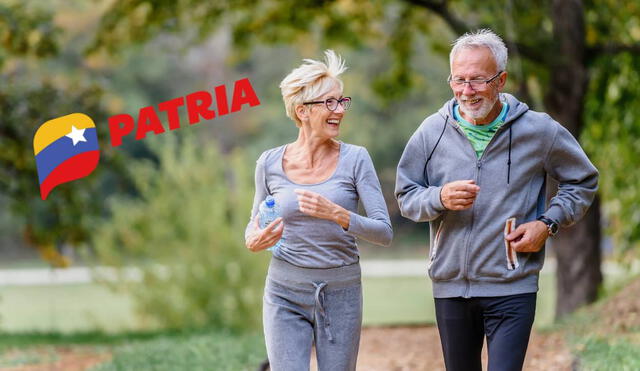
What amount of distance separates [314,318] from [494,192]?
3.16 ft

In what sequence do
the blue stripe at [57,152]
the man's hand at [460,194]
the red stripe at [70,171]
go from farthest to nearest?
the blue stripe at [57,152] → the red stripe at [70,171] → the man's hand at [460,194]

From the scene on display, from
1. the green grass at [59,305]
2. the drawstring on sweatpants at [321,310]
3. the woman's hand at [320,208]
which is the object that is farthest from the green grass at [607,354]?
the green grass at [59,305]

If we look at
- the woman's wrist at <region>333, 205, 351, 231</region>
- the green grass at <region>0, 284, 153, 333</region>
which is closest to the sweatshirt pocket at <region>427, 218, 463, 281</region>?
the woman's wrist at <region>333, 205, 351, 231</region>

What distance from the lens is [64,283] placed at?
1344 inches

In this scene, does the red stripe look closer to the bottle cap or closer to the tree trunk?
the bottle cap

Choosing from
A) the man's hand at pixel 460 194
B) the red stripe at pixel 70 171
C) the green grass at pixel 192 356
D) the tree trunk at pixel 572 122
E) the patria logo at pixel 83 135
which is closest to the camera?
the man's hand at pixel 460 194

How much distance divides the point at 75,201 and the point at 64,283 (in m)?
21.9

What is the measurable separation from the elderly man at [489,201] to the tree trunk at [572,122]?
6.72m

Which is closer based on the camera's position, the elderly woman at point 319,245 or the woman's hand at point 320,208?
the woman's hand at point 320,208

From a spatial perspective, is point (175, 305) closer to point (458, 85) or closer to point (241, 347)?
point (241, 347)

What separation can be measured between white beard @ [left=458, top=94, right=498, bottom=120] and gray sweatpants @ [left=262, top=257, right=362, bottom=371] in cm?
86

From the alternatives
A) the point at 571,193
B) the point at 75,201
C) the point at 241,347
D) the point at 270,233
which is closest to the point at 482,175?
the point at 571,193

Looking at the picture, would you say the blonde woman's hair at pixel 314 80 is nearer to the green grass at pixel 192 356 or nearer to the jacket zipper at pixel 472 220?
the jacket zipper at pixel 472 220

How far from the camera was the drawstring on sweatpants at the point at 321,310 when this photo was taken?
4.09m
